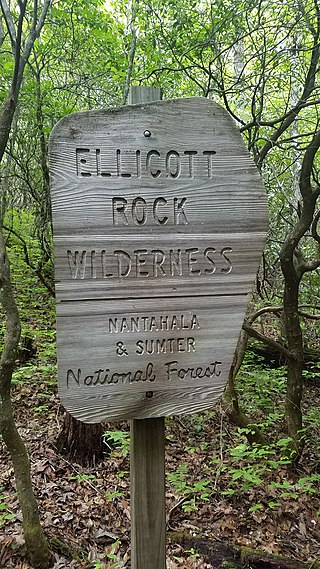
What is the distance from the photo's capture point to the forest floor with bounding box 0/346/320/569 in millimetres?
2969

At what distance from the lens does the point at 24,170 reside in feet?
20.8

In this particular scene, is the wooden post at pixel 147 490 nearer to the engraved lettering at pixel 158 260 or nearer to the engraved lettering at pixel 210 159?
the engraved lettering at pixel 210 159

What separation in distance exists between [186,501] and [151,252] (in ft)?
9.18

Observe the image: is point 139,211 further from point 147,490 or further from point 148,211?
point 147,490

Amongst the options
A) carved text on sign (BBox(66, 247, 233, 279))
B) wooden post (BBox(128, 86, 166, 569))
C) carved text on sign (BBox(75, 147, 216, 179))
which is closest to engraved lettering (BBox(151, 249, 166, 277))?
carved text on sign (BBox(66, 247, 233, 279))

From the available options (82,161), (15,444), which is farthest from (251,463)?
(82,161)

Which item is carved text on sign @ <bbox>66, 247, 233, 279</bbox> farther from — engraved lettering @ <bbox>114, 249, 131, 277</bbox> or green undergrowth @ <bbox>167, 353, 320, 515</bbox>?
green undergrowth @ <bbox>167, 353, 320, 515</bbox>

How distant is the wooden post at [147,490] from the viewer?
59.7 inches

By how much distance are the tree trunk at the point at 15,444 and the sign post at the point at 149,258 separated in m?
1.49

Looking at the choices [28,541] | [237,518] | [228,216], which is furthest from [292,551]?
[228,216]

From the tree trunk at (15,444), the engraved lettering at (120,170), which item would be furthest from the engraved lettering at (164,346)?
the tree trunk at (15,444)

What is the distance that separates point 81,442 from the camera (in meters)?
4.31

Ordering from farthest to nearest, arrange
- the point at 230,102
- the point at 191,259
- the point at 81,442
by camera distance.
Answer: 1. the point at 230,102
2. the point at 81,442
3. the point at 191,259

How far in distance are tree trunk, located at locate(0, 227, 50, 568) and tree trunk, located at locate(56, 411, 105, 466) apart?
1.47 metres
